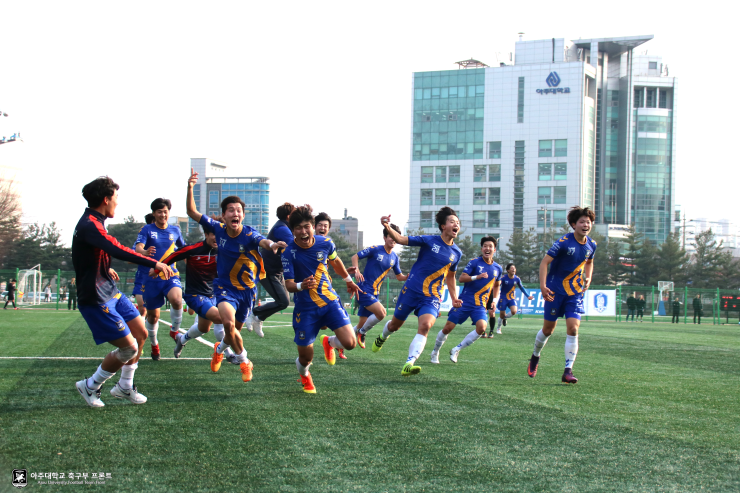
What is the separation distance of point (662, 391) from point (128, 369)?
5.97 m

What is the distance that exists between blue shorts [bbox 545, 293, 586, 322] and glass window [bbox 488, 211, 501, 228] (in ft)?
326

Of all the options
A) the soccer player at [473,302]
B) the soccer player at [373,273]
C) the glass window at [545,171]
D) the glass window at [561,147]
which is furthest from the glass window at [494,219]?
the soccer player at [373,273]

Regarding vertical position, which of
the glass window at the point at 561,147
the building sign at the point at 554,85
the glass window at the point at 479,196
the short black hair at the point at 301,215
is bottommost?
the short black hair at the point at 301,215

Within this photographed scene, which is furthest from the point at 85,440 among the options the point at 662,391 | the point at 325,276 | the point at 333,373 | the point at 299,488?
the point at 662,391

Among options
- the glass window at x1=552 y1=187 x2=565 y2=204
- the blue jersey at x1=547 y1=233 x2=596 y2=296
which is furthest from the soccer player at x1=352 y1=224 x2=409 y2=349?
the glass window at x1=552 y1=187 x2=565 y2=204

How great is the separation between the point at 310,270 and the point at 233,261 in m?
1.27

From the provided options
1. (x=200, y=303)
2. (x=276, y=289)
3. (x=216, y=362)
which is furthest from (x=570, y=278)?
(x=200, y=303)

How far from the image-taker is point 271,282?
9984 mm

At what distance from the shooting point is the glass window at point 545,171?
104 m

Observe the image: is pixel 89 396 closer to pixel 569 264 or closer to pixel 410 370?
pixel 410 370

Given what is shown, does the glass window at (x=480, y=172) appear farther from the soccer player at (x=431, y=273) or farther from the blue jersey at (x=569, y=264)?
the blue jersey at (x=569, y=264)

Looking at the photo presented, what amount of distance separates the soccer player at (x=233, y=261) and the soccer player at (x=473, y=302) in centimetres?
361

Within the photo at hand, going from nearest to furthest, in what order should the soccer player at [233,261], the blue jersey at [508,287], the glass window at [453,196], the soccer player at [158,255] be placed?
the soccer player at [233,261], the soccer player at [158,255], the blue jersey at [508,287], the glass window at [453,196]

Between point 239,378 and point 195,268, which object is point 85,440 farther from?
point 195,268
